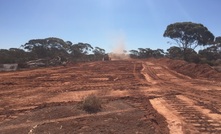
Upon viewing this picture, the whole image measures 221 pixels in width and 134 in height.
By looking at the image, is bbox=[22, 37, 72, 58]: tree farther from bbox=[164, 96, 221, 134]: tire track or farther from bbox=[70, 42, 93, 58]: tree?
bbox=[164, 96, 221, 134]: tire track

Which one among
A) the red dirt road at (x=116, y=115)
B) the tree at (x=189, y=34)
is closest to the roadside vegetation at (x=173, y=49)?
the tree at (x=189, y=34)

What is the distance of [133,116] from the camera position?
8289 mm

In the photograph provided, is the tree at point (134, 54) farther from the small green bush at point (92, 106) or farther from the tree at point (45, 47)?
the small green bush at point (92, 106)

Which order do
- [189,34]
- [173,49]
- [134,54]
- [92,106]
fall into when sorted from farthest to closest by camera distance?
[134,54] → [173,49] → [189,34] → [92,106]

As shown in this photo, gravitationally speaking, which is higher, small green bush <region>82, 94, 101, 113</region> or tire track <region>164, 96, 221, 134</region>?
small green bush <region>82, 94, 101, 113</region>

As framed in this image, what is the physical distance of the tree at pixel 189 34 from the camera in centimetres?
5234

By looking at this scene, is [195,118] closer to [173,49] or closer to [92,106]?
[92,106]

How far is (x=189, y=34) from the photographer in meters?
53.4

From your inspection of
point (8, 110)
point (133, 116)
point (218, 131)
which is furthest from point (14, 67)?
point (218, 131)

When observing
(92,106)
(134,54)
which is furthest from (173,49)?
(92,106)

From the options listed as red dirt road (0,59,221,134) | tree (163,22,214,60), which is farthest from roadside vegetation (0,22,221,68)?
red dirt road (0,59,221,134)

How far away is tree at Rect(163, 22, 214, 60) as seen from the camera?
2061 inches

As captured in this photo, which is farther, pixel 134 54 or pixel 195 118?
pixel 134 54

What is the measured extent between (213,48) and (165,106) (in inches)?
2149
